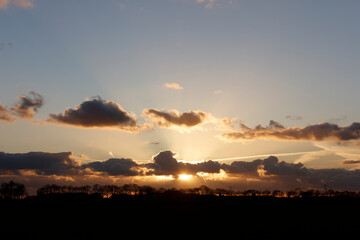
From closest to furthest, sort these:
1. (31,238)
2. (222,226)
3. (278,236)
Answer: (31,238)
(278,236)
(222,226)

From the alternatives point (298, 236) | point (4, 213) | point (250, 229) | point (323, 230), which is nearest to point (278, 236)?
point (298, 236)

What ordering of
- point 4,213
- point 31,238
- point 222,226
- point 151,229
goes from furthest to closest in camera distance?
point 4,213, point 222,226, point 151,229, point 31,238

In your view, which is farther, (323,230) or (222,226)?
(222,226)

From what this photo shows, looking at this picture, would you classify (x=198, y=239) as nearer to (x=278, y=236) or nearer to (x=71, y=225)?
(x=278, y=236)

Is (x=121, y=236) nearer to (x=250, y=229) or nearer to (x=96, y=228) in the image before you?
(x=96, y=228)

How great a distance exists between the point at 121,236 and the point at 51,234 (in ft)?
80.5

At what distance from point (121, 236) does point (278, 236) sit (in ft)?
166

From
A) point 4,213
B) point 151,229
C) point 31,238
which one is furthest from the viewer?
point 4,213

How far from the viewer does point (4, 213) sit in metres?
174

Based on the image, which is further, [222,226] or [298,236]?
[222,226]

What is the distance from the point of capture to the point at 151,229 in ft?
390

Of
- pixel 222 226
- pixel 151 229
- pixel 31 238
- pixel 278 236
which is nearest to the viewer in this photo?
pixel 31 238

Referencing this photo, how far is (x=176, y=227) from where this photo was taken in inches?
4899

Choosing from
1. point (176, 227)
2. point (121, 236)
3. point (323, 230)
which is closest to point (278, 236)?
point (323, 230)
